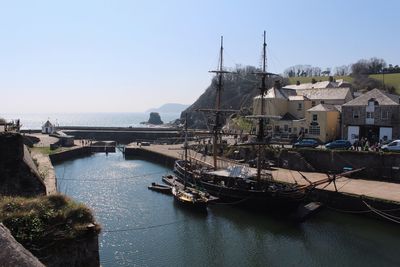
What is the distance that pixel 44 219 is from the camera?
1116 cm

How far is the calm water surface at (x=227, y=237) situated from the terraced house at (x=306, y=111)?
22.7 meters

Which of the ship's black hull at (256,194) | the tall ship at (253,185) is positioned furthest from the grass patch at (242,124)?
the ship's black hull at (256,194)

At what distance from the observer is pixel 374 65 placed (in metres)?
119

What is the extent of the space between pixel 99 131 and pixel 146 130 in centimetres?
1025

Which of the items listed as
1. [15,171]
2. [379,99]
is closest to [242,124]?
[379,99]

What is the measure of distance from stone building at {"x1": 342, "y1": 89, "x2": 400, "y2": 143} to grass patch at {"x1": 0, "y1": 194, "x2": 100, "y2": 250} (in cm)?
4041

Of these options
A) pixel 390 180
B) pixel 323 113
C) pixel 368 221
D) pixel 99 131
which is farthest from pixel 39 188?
pixel 99 131

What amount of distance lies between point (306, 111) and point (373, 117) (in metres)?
9.24

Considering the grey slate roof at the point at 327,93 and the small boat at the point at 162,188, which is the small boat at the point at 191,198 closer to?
the small boat at the point at 162,188

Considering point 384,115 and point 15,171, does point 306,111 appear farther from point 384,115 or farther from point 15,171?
point 15,171

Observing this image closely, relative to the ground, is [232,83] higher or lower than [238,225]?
higher

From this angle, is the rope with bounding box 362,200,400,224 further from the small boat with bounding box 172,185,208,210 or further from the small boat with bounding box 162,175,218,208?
the small boat with bounding box 172,185,208,210

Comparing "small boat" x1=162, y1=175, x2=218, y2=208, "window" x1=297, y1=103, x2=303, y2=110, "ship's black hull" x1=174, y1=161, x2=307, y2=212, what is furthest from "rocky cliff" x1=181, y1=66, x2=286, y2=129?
"small boat" x1=162, y1=175, x2=218, y2=208

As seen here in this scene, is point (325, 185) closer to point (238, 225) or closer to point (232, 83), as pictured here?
point (238, 225)
